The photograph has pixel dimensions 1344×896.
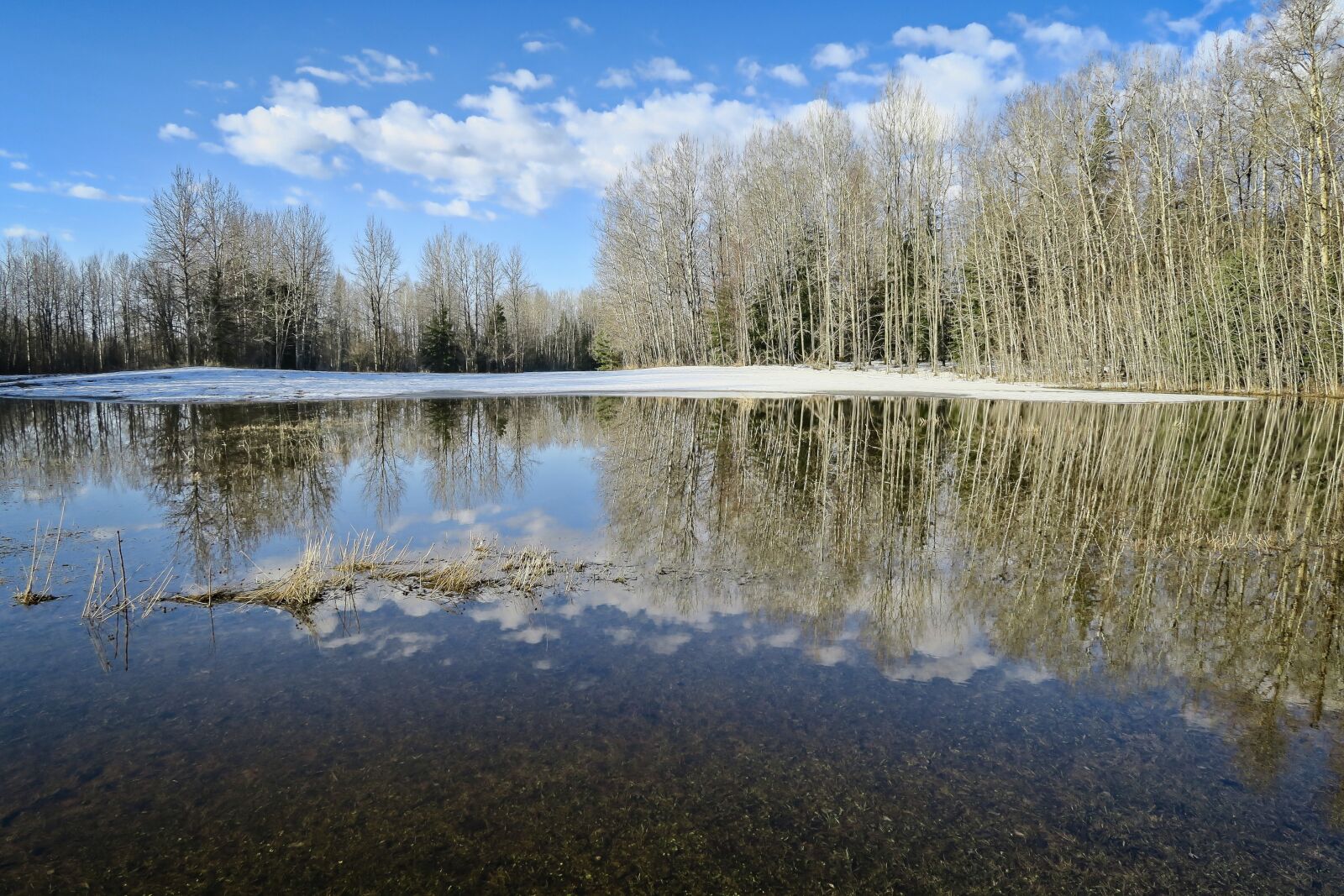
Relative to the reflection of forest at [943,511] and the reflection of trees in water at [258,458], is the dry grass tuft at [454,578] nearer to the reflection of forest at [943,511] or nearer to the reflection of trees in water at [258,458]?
the reflection of forest at [943,511]

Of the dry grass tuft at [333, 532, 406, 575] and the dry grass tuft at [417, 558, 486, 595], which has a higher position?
the dry grass tuft at [333, 532, 406, 575]

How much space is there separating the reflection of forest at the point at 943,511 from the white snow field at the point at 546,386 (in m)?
8.77

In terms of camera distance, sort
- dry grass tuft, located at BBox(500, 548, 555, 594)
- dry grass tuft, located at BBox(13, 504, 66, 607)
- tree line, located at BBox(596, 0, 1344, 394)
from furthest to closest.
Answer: tree line, located at BBox(596, 0, 1344, 394) < dry grass tuft, located at BBox(500, 548, 555, 594) < dry grass tuft, located at BBox(13, 504, 66, 607)

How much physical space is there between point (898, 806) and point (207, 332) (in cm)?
5746

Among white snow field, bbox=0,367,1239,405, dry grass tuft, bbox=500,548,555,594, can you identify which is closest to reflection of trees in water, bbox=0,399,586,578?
dry grass tuft, bbox=500,548,555,594

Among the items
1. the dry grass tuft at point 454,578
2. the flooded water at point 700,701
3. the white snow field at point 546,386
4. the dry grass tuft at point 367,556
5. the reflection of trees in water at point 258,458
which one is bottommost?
the flooded water at point 700,701

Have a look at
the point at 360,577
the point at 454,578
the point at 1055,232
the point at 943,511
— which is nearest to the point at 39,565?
the point at 360,577

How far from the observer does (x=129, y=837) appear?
3.07 meters

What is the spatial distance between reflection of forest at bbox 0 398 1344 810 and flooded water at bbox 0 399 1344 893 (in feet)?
0.20

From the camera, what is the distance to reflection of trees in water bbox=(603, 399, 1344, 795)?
4.87 m

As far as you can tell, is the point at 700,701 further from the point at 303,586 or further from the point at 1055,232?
the point at 1055,232

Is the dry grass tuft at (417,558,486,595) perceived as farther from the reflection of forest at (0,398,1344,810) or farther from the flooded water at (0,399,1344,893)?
the reflection of forest at (0,398,1344,810)

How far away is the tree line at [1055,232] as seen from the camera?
87.1ft

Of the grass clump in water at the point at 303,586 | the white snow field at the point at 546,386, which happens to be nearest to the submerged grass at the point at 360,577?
the grass clump in water at the point at 303,586
